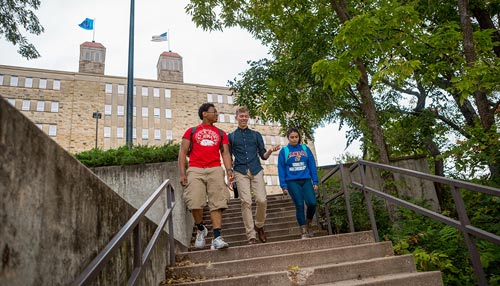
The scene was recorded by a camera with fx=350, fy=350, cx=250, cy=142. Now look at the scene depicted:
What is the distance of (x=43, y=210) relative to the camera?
1609 mm

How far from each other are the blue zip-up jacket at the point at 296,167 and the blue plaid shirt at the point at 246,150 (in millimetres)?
363

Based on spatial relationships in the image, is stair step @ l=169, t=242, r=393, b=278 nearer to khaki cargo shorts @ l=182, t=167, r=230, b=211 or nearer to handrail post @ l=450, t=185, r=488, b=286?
khaki cargo shorts @ l=182, t=167, r=230, b=211

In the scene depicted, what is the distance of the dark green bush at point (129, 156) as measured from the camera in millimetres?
7059

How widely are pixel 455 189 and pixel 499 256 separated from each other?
5.99ft

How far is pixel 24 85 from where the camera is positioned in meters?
43.2

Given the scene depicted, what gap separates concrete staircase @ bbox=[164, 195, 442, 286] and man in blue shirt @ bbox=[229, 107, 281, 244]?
20.4 inches

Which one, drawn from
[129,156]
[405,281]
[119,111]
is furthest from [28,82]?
[405,281]

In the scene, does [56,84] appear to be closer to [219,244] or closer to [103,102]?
[103,102]

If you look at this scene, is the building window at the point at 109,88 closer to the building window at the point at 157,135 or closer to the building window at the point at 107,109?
the building window at the point at 107,109

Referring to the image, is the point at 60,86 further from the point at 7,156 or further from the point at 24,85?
the point at 7,156

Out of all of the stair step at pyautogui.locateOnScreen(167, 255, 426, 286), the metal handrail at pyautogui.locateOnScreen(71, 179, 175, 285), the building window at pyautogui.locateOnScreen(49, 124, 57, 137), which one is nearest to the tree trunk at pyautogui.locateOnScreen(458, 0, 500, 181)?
the stair step at pyautogui.locateOnScreen(167, 255, 426, 286)

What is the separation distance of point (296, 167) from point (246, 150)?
79 centimetres

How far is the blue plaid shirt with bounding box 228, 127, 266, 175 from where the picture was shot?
188 inches

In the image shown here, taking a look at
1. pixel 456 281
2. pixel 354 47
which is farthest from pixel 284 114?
pixel 456 281
